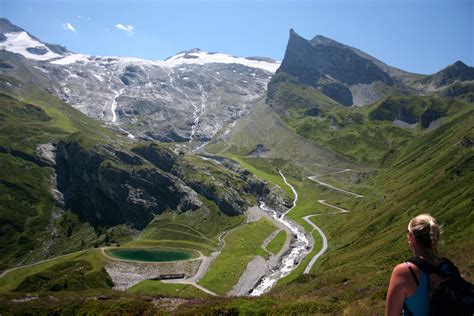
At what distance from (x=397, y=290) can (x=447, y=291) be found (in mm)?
A: 1019

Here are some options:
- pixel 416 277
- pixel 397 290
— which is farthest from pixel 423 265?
pixel 397 290

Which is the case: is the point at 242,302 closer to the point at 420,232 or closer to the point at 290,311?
the point at 290,311

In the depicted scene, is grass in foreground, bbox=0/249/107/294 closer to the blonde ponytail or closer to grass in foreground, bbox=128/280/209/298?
grass in foreground, bbox=128/280/209/298

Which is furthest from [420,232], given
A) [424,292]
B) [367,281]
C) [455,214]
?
[455,214]

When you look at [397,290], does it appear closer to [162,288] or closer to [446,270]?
[446,270]

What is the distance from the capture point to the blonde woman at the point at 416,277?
8.73 metres

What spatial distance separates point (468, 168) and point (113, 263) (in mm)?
137385

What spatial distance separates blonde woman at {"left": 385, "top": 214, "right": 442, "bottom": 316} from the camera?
28.7 ft

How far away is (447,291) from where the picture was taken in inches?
330

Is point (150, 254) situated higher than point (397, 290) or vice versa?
point (397, 290)

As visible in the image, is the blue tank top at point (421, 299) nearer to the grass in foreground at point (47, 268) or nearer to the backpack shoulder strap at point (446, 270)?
the backpack shoulder strap at point (446, 270)

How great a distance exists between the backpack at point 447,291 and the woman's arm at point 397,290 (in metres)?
0.41

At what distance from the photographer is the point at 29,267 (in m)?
172

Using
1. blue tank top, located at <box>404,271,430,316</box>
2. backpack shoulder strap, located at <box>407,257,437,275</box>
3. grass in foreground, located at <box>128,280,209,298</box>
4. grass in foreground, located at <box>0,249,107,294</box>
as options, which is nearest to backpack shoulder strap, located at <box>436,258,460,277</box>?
backpack shoulder strap, located at <box>407,257,437,275</box>
